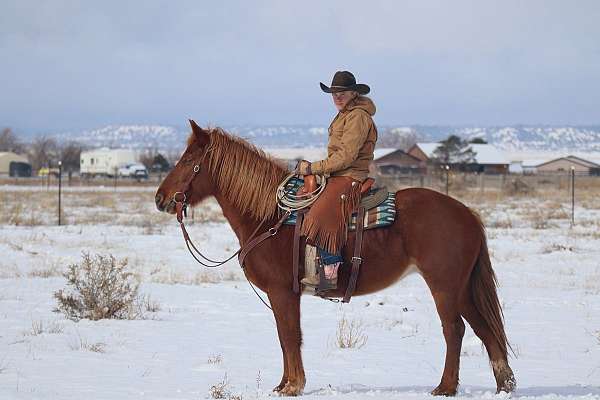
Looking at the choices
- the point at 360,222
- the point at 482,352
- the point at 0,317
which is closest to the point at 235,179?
the point at 360,222

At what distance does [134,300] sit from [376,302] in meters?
3.90

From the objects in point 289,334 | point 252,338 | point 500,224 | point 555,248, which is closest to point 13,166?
point 500,224

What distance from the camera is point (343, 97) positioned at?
6.64 metres

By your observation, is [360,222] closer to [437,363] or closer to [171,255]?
[437,363]

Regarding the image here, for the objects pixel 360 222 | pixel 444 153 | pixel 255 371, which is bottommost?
pixel 255 371

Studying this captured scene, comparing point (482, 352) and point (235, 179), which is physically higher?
point (235, 179)

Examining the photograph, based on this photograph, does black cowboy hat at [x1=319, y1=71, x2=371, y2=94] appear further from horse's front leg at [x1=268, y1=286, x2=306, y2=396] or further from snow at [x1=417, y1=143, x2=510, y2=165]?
snow at [x1=417, y1=143, x2=510, y2=165]

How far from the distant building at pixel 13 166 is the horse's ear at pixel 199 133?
97654 mm

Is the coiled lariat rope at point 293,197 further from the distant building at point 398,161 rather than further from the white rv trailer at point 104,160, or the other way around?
the white rv trailer at point 104,160

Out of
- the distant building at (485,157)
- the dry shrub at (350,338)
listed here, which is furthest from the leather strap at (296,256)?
the distant building at (485,157)

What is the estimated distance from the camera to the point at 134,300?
11.6 m

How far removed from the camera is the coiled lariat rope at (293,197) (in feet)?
21.7

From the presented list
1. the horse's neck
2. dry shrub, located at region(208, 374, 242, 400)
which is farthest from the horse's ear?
dry shrub, located at region(208, 374, 242, 400)

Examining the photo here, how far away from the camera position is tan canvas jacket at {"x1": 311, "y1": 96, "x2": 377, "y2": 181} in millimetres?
6477
